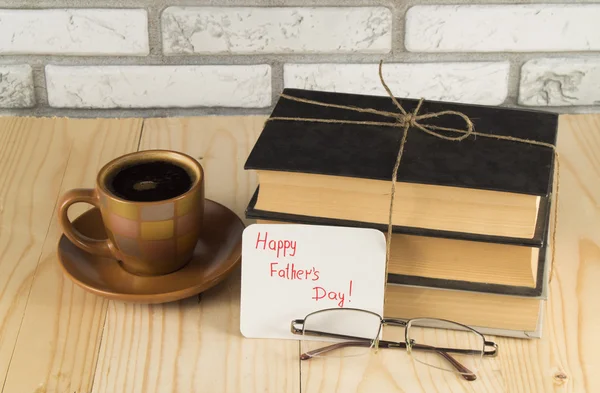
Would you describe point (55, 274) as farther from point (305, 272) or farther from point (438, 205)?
point (438, 205)

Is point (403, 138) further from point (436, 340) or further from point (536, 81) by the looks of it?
point (536, 81)

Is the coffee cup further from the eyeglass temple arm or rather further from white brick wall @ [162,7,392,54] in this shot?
white brick wall @ [162,7,392,54]

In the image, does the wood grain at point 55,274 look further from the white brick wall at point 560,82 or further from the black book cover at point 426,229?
the white brick wall at point 560,82

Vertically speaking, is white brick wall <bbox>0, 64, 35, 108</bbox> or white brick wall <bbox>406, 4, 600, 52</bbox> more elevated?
white brick wall <bbox>406, 4, 600, 52</bbox>

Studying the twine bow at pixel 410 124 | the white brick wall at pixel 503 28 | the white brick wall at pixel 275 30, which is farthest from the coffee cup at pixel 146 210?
the white brick wall at pixel 503 28

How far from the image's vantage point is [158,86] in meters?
1.30

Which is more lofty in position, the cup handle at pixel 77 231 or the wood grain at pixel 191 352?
the cup handle at pixel 77 231

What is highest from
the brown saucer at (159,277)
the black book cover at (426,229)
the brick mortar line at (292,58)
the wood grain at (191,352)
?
the brick mortar line at (292,58)

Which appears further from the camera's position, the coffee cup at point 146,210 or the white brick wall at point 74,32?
the white brick wall at point 74,32

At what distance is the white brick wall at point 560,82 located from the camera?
1284 mm

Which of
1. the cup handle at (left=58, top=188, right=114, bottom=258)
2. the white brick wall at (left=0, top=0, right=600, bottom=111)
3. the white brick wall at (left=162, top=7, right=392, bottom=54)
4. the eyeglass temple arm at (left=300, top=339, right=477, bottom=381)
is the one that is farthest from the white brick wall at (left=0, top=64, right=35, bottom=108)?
the eyeglass temple arm at (left=300, top=339, right=477, bottom=381)

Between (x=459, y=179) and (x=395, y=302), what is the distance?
144mm

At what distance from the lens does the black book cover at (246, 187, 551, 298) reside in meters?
0.74

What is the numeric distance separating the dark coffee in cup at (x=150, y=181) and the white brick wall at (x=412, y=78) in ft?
1.57
